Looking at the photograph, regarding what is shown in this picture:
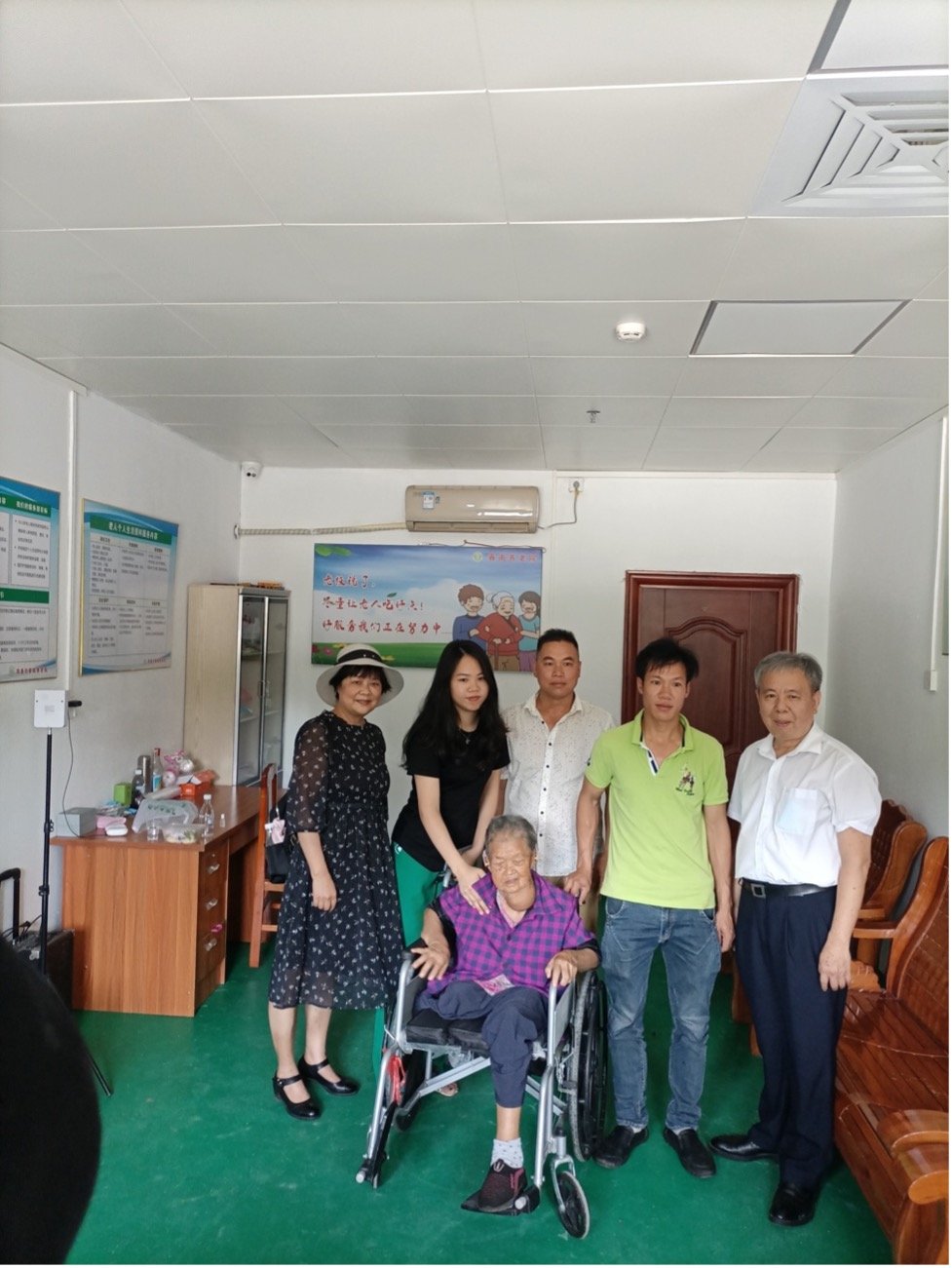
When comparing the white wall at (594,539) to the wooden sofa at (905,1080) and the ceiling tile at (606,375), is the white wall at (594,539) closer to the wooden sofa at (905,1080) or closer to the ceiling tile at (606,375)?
the ceiling tile at (606,375)

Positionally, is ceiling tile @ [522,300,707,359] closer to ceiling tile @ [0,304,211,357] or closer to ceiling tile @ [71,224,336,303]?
ceiling tile @ [71,224,336,303]

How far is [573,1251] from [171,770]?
109 inches

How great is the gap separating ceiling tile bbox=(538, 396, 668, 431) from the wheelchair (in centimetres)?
215

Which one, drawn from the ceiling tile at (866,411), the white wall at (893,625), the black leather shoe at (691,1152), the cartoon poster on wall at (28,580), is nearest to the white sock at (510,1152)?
the black leather shoe at (691,1152)

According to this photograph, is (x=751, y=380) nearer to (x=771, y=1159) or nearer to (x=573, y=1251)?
(x=771, y=1159)

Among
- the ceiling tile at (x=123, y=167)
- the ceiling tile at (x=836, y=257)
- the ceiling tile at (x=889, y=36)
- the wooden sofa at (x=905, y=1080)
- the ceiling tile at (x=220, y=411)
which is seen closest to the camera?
the ceiling tile at (x=889, y=36)

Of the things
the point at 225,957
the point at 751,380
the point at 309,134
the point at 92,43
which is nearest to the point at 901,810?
the point at 751,380

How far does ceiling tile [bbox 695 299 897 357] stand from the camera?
228 centimetres

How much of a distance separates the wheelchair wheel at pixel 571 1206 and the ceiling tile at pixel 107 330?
270 centimetres

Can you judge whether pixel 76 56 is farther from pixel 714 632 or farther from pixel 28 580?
pixel 714 632

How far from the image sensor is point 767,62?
1304mm

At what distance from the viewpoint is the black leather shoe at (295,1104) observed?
99.5 inches

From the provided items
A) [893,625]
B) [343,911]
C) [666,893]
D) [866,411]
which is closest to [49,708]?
[343,911]

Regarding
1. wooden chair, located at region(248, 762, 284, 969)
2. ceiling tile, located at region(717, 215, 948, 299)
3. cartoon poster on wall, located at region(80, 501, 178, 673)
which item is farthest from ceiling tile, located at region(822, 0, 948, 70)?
wooden chair, located at region(248, 762, 284, 969)
